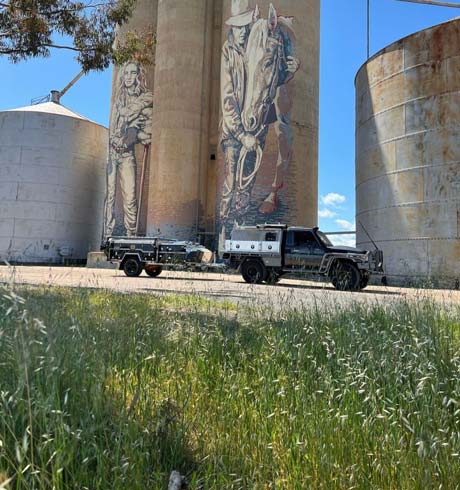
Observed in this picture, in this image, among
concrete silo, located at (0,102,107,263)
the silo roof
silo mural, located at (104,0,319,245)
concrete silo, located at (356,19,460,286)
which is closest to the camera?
concrete silo, located at (356,19,460,286)

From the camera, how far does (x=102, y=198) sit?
4750 centimetres

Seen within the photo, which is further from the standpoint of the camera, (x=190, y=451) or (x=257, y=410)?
(x=257, y=410)

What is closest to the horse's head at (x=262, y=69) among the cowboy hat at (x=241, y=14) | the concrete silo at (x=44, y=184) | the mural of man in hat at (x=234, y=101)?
the mural of man in hat at (x=234, y=101)

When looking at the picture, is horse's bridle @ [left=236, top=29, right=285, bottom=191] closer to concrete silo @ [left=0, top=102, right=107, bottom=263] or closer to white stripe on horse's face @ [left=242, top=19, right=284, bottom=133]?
white stripe on horse's face @ [left=242, top=19, right=284, bottom=133]

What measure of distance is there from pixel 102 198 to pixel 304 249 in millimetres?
34447

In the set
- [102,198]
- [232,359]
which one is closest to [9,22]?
[232,359]

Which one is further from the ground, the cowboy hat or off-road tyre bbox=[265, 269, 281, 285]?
the cowboy hat

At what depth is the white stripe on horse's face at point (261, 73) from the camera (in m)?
31.1

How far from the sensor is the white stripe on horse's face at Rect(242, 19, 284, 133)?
31094mm

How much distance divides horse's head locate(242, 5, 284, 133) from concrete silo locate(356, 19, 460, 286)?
10.3 metres

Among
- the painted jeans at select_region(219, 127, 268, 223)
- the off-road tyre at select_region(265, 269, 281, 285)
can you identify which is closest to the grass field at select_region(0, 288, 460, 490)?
the off-road tyre at select_region(265, 269, 281, 285)

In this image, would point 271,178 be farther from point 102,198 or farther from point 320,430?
point 320,430

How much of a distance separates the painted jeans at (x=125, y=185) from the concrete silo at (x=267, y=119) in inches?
363

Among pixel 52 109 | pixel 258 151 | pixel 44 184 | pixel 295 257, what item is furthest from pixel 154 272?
pixel 52 109
